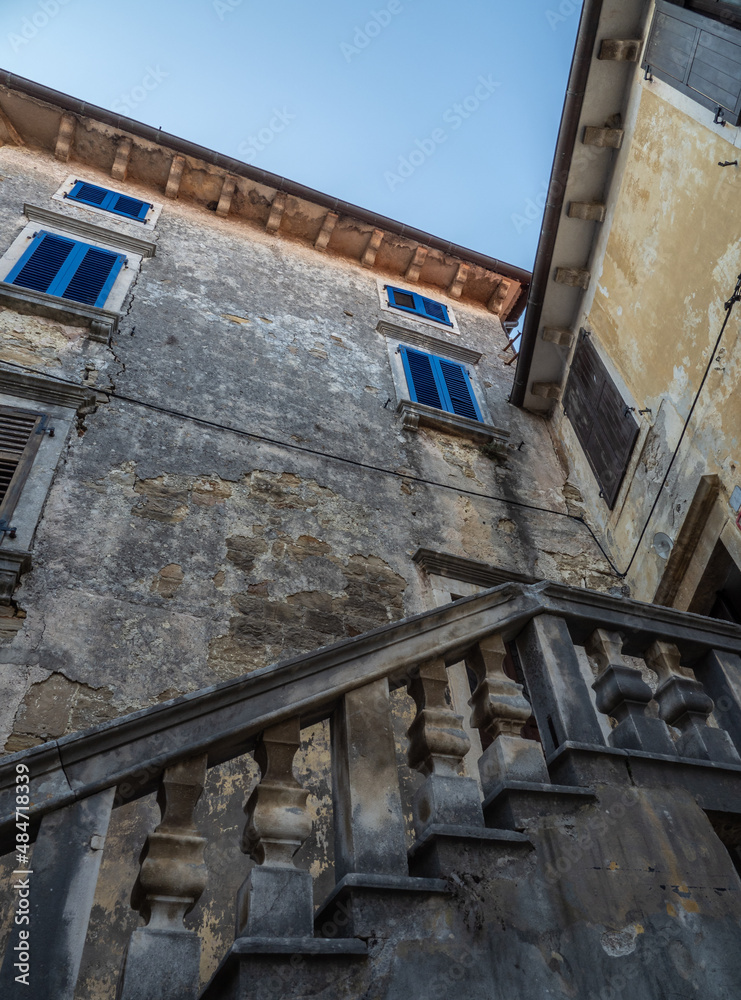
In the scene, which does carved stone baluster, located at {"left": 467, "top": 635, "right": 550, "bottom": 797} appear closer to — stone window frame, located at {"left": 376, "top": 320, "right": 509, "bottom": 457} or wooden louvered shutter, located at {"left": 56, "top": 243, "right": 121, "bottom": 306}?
stone window frame, located at {"left": 376, "top": 320, "right": 509, "bottom": 457}

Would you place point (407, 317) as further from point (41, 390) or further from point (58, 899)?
point (58, 899)

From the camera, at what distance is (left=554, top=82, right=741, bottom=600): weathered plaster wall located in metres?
5.79

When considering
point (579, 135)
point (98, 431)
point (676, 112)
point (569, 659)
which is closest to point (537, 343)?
point (579, 135)

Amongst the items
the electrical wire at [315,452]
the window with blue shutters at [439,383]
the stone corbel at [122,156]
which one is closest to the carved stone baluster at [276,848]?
the electrical wire at [315,452]

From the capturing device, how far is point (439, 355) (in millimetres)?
10000

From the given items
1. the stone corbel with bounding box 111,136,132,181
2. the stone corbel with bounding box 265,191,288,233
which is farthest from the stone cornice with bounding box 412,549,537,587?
the stone corbel with bounding box 111,136,132,181

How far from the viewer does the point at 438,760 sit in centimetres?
260

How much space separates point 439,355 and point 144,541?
576cm

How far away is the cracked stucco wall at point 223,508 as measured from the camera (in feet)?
14.5

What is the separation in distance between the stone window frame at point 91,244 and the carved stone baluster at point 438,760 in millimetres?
5660

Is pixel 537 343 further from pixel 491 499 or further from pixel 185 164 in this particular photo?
pixel 185 164

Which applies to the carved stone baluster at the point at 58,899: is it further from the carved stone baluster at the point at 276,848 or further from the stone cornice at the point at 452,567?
the stone cornice at the point at 452,567

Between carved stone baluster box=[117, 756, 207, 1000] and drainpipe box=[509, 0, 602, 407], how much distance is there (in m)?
7.79

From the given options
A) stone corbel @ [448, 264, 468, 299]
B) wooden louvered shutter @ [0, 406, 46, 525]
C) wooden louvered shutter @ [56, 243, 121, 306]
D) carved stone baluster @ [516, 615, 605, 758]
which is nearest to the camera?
carved stone baluster @ [516, 615, 605, 758]
